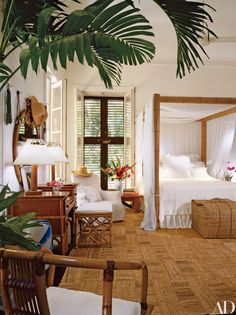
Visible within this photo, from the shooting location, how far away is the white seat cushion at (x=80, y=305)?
50.5 inches

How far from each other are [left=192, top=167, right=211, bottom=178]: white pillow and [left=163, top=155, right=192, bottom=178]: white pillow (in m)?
0.10

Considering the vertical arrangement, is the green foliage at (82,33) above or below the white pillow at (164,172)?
above

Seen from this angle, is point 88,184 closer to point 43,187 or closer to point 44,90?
point 43,187

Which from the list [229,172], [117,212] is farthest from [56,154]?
[229,172]

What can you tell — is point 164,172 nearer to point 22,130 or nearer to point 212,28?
point 212,28

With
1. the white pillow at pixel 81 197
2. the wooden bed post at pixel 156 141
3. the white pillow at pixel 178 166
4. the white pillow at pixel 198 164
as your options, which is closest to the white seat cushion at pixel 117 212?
the white pillow at pixel 81 197

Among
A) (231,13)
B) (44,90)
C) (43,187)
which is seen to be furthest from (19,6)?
(231,13)

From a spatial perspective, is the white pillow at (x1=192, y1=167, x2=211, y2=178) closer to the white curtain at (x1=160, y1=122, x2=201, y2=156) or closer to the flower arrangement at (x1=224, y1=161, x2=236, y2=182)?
the flower arrangement at (x1=224, y1=161, x2=236, y2=182)

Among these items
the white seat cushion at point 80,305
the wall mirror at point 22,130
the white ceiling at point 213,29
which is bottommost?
the white seat cushion at point 80,305

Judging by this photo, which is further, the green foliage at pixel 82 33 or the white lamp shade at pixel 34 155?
the white lamp shade at pixel 34 155

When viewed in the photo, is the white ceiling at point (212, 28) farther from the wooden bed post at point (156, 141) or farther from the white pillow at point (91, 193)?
the white pillow at point (91, 193)

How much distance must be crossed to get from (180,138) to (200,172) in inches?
36.4

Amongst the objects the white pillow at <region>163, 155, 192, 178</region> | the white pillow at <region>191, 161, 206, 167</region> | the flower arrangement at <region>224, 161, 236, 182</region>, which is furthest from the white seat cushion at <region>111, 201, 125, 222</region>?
the flower arrangement at <region>224, 161, 236, 182</region>

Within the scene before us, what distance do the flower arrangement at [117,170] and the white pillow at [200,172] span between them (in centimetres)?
129
